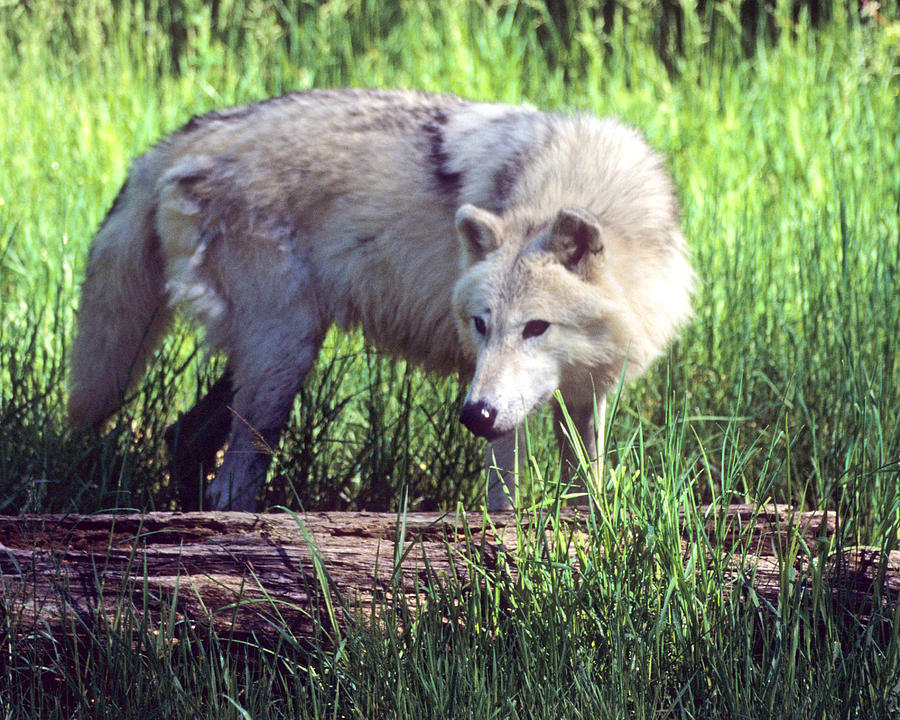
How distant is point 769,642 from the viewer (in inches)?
93.4

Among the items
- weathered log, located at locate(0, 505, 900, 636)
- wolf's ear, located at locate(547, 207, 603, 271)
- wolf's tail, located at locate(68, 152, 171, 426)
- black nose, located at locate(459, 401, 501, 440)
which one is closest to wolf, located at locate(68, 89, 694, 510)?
wolf's tail, located at locate(68, 152, 171, 426)

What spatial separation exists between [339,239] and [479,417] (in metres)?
1.24

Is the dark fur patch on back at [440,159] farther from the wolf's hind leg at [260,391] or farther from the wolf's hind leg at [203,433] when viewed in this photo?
the wolf's hind leg at [203,433]

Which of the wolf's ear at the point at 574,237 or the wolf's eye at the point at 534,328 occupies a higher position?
the wolf's ear at the point at 574,237

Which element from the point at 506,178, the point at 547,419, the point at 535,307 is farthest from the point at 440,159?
the point at 547,419

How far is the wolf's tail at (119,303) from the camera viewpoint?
404 cm

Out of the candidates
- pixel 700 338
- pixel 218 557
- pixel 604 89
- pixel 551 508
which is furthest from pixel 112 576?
pixel 604 89

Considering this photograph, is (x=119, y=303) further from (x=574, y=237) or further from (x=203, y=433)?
(x=574, y=237)

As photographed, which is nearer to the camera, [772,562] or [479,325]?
[772,562]

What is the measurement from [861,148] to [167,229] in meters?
4.52

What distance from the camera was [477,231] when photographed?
11.7ft

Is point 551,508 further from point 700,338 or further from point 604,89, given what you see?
point 604,89

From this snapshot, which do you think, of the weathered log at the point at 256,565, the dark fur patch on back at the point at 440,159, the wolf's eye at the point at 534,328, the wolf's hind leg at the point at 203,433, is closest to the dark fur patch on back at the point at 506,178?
the dark fur patch on back at the point at 440,159

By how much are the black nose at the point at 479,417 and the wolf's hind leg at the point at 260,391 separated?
44.0 inches
